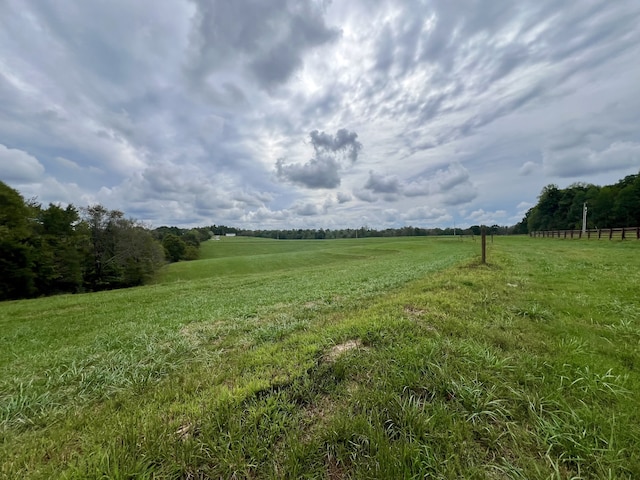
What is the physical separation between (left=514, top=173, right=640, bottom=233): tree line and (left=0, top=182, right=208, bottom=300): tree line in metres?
87.0

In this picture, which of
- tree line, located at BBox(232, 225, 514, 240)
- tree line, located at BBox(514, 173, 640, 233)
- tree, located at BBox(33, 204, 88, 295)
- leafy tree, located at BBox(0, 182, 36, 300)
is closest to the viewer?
leafy tree, located at BBox(0, 182, 36, 300)

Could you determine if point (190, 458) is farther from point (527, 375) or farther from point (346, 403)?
point (527, 375)

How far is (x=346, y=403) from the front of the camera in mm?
2678

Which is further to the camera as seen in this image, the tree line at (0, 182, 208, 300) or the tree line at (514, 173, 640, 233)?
the tree line at (514, 173, 640, 233)

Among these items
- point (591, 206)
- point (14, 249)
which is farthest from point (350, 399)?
point (591, 206)

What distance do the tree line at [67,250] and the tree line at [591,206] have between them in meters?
87.0

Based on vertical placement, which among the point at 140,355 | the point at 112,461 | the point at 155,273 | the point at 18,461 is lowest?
the point at 155,273

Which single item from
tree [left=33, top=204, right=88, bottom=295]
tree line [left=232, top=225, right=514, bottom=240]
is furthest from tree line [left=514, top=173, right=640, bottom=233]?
tree [left=33, top=204, right=88, bottom=295]

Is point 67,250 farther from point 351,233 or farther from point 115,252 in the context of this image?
point 351,233

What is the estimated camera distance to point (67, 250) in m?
28.3

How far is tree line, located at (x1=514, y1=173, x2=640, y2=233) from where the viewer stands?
161ft

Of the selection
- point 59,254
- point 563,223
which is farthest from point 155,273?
point 563,223

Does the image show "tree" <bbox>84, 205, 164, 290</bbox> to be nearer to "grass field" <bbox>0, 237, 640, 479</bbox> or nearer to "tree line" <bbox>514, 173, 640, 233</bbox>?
"grass field" <bbox>0, 237, 640, 479</bbox>

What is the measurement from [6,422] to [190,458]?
102 inches
